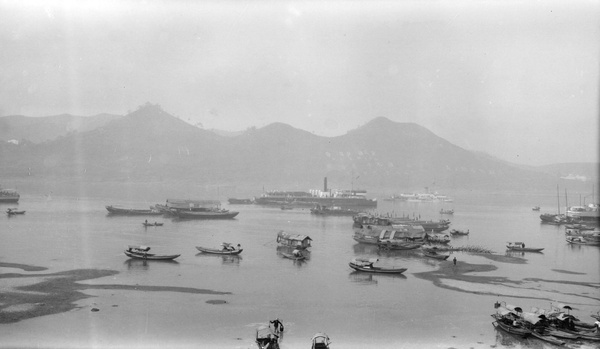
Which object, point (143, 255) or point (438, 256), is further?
point (438, 256)

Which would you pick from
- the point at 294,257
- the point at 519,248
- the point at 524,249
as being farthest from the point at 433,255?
the point at 524,249

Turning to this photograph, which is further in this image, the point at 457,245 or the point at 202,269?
the point at 457,245

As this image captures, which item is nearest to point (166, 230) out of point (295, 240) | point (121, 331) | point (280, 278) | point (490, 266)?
point (295, 240)

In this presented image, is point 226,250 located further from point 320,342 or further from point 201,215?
point 201,215

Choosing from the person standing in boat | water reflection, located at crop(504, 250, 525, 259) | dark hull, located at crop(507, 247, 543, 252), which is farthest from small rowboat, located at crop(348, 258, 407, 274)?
dark hull, located at crop(507, 247, 543, 252)

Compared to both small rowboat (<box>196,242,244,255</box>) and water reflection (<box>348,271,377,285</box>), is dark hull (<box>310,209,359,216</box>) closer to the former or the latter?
small rowboat (<box>196,242,244,255</box>)

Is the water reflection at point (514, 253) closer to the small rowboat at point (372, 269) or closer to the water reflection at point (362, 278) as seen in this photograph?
the small rowboat at point (372, 269)

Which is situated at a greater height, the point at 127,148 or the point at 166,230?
the point at 127,148

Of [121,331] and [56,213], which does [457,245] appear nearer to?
[121,331]
